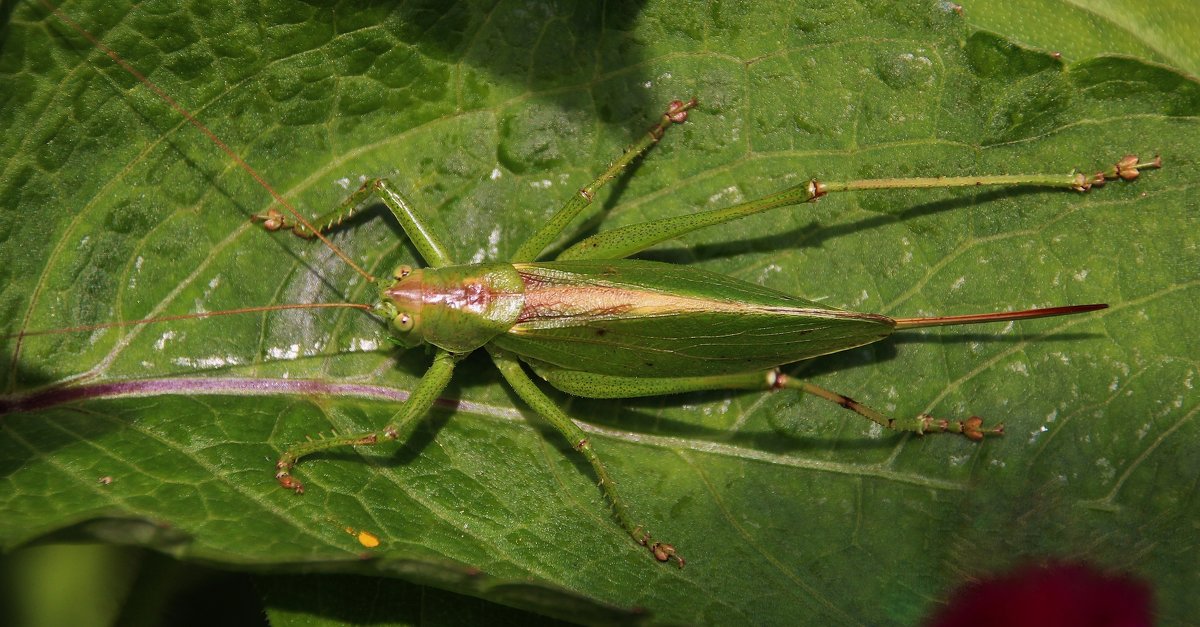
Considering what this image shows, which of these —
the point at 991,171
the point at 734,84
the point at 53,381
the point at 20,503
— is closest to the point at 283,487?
the point at 20,503

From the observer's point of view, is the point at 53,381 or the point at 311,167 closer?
the point at 53,381

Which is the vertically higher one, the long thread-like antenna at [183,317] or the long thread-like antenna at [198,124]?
the long thread-like antenna at [198,124]

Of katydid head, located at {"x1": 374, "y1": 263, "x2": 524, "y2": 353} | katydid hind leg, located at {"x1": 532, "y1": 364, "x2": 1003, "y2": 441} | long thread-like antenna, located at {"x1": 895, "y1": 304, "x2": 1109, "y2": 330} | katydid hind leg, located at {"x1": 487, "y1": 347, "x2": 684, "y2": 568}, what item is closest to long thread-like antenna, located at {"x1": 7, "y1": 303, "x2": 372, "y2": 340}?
katydid head, located at {"x1": 374, "y1": 263, "x2": 524, "y2": 353}

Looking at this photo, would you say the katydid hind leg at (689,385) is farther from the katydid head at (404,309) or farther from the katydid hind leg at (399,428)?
the katydid head at (404,309)

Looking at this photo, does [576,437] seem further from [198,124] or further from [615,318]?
[198,124]

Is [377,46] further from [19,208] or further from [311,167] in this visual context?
A: [19,208]

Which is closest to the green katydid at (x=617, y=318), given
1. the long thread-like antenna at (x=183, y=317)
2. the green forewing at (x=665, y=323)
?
the green forewing at (x=665, y=323)
